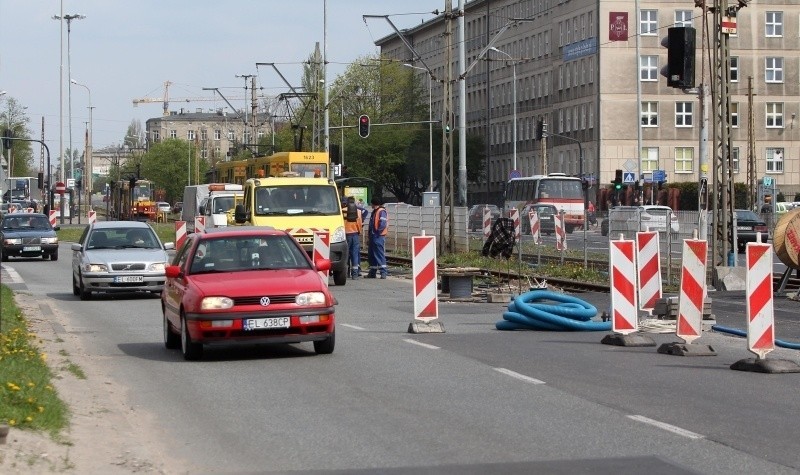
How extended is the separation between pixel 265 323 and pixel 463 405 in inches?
156

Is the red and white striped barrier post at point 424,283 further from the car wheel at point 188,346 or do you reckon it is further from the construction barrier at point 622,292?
the car wheel at point 188,346

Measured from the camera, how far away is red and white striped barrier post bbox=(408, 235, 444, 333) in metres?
18.8

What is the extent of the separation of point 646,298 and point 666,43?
530 centimetres

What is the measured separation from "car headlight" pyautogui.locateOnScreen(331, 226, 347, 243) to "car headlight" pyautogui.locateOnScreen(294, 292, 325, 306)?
51.4 ft

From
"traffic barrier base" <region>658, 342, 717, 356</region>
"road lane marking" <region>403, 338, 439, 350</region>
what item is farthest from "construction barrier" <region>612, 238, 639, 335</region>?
"road lane marking" <region>403, 338, 439, 350</region>

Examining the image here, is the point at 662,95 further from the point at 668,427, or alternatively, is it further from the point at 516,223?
the point at 668,427

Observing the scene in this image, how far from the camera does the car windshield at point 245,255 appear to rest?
52.2 ft

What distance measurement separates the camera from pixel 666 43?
23500 mm

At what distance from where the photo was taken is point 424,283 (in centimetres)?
1880

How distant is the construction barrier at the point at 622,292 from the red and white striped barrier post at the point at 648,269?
8.34 feet

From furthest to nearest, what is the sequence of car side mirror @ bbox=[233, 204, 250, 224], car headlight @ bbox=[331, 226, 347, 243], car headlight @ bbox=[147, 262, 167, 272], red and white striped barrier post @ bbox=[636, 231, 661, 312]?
car headlight @ bbox=[331, 226, 347, 243]
car side mirror @ bbox=[233, 204, 250, 224]
car headlight @ bbox=[147, 262, 167, 272]
red and white striped barrier post @ bbox=[636, 231, 661, 312]

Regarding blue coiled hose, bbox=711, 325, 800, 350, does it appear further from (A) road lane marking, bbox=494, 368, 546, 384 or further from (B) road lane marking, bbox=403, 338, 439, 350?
(A) road lane marking, bbox=494, 368, 546, 384

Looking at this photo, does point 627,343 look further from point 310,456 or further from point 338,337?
point 310,456

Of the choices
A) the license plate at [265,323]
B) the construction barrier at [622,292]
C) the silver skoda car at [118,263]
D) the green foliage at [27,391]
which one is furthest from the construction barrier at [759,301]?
the silver skoda car at [118,263]
